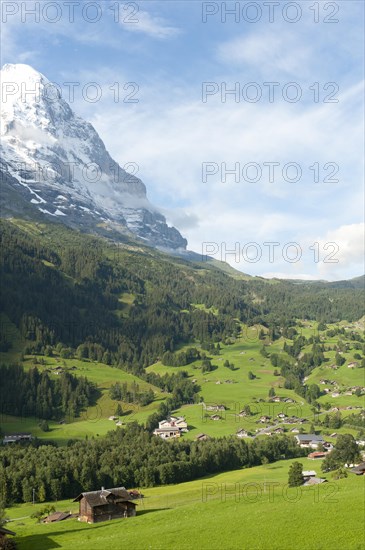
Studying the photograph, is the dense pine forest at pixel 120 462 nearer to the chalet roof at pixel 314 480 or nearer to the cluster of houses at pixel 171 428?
the cluster of houses at pixel 171 428

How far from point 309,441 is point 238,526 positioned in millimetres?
115693

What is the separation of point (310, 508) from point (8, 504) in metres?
70.2

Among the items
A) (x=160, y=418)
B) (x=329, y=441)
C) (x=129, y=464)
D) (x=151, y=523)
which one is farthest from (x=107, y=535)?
(x=160, y=418)


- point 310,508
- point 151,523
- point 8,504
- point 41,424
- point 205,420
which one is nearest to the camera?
point 310,508

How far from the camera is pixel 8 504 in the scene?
10438 cm

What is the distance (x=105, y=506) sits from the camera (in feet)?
263

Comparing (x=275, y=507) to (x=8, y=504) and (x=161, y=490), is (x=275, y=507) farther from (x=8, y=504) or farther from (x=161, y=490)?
(x=8, y=504)

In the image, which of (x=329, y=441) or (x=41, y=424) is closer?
(x=329, y=441)

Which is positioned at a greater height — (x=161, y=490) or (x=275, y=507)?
(x=275, y=507)

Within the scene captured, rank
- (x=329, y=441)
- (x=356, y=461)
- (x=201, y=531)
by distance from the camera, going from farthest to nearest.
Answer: (x=329, y=441)
(x=356, y=461)
(x=201, y=531)

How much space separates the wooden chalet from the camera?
7900 centimetres

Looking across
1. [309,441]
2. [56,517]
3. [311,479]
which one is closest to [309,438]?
[309,441]

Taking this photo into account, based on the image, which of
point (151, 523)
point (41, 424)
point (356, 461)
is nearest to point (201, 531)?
point (151, 523)

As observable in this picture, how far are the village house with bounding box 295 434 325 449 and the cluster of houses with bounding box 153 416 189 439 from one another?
42.5 meters
